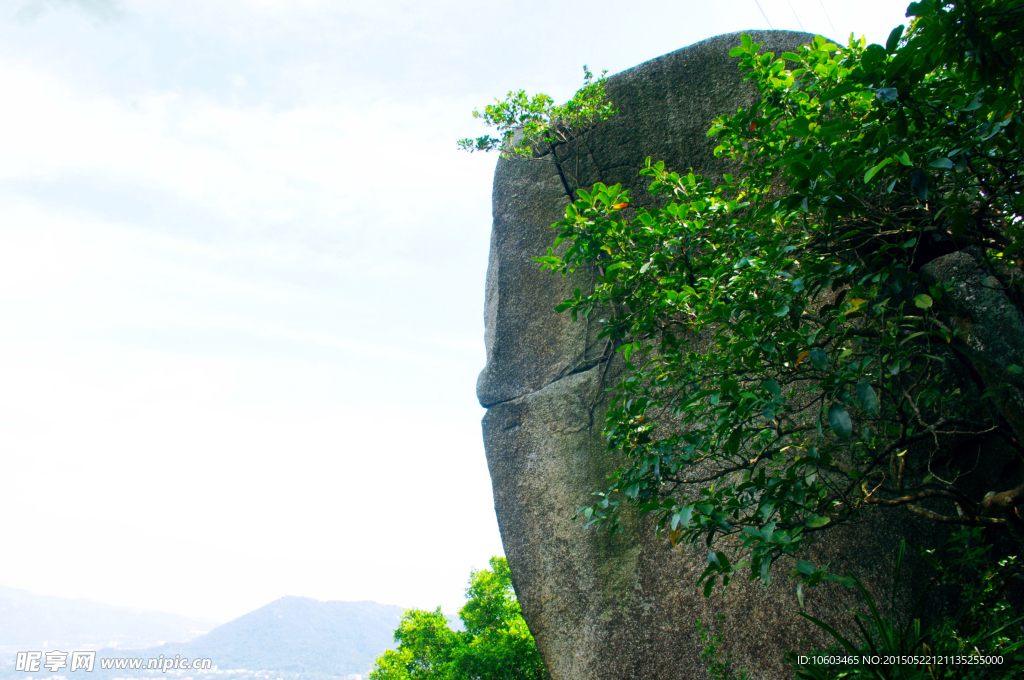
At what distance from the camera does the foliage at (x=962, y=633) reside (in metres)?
2.67

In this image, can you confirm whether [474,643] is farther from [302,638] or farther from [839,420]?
[302,638]

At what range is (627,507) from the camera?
4.50 meters

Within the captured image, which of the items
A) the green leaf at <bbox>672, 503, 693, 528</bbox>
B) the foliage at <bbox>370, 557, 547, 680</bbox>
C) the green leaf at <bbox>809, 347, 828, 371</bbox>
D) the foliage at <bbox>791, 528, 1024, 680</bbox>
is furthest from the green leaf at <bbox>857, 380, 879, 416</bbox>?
the foliage at <bbox>370, 557, 547, 680</bbox>

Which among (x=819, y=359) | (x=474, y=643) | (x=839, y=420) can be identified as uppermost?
(x=819, y=359)

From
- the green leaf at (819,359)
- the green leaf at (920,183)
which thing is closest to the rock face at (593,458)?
the green leaf at (819,359)

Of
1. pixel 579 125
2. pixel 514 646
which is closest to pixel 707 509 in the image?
pixel 579 125

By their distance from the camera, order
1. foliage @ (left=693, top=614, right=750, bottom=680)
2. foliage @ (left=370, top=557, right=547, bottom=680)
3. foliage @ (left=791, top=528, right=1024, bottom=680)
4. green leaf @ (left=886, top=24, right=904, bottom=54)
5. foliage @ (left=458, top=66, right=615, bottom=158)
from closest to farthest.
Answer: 1. green leaf @ (left=886, top=24, right=904, bottom=54)
2. foliage @ (left=791, top=528, right=1024, bottom=680)
3. foliage @ (left=693, top=614, right=750, bottom=680)
4. foliage @ (left=458, top=66, right=615, bottom=158)
5. foliage @ (left=370, top=557, right=547, bottom=680)

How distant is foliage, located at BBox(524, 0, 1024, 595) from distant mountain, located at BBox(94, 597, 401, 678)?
104 m

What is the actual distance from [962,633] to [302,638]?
12999 cm

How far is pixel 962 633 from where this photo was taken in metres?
2.99

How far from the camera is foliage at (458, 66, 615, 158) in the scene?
5375mm

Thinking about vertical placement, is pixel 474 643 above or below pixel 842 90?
below

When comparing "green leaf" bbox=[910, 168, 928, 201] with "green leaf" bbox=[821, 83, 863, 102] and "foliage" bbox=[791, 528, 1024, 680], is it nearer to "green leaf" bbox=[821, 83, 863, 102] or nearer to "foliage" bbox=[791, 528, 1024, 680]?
"green leaf" bbox=[821, 83, 863, 102]

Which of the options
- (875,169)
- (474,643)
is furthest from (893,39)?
(474,643)
